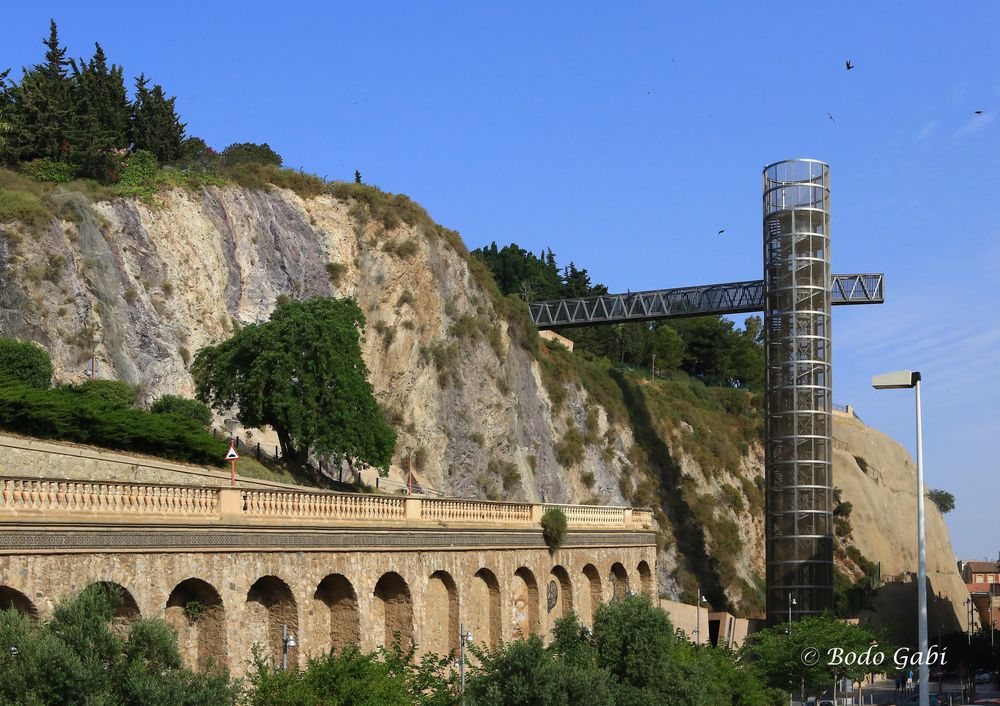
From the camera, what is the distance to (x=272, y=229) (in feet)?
229

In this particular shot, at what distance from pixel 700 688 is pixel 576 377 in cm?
5656

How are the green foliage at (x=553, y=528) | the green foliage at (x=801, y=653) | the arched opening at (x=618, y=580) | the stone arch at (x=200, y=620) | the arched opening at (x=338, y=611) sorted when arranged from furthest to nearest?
the green foliage at (x=801, y=653)
the arched opening at (x=618, y=580)
the green foliage at (x=553, y=528)
the arched opening at (x=338, y=611)
the stone arch at (x=200, y=620)

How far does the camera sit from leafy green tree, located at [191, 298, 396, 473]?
47250 millimetres

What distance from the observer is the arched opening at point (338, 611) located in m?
30.6

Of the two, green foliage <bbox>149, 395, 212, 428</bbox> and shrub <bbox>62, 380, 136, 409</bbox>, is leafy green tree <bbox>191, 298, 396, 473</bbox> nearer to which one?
green foliage <bbox>149, 395, 212, 428</bbox>

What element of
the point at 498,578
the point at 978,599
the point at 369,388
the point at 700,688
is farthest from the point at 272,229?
the point at 978,599

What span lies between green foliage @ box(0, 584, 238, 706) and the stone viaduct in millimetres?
2868

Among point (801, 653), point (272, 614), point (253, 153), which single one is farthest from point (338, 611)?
point (253, 153)

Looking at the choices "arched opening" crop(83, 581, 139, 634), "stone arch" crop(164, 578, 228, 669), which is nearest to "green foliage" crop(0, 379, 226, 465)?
"stone arch" crop(164, 578, 228, 669)

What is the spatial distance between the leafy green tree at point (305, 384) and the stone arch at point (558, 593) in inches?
414

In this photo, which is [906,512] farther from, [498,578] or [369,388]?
[498,578]

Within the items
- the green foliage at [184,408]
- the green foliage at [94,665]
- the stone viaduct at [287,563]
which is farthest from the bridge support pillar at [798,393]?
the green foliage at [94,665]

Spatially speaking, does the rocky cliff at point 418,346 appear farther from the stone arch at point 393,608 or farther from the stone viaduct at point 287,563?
the stone arch at point 393,608

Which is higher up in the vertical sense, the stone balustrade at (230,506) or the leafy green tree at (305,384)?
the leafy green tree at (305,384)
